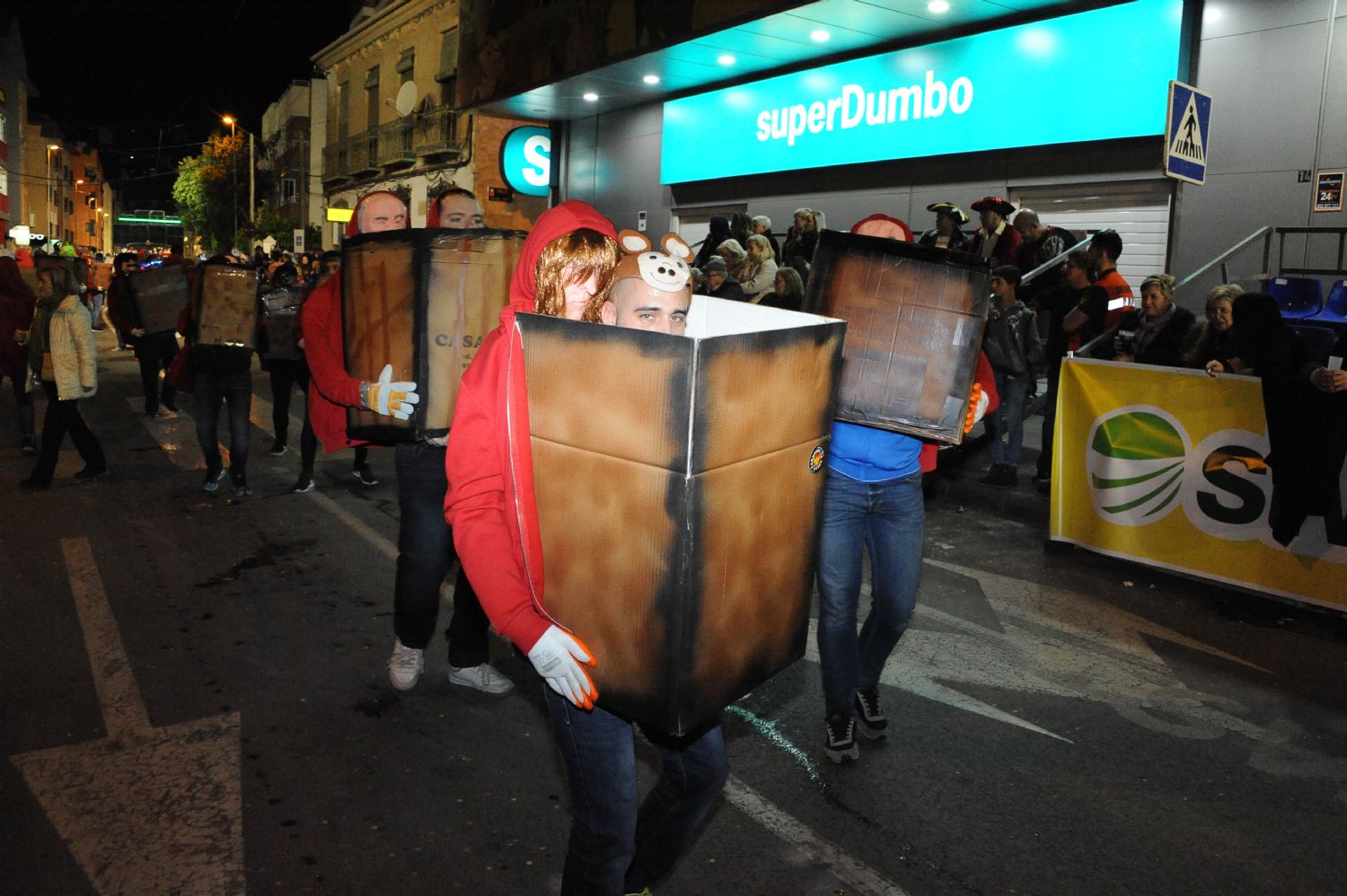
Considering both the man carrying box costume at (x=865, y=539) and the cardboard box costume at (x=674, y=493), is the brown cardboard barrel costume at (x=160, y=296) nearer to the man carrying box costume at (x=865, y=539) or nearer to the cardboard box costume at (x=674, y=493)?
the man carrying box costume at (x=865, y=539)

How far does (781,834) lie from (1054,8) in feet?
38.8

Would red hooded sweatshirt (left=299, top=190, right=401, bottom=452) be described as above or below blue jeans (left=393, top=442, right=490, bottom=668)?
above

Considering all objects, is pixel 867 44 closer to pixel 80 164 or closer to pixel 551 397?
pixel 551 397

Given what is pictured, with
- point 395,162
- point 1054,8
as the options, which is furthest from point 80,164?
point 1054,8

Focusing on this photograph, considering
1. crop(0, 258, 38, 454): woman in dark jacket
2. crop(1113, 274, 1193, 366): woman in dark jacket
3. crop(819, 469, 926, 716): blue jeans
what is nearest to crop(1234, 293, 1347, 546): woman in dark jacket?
crop(1113, 274, 1193, 366): woman in dark jacket

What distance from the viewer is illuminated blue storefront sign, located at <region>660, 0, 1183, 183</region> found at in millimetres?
11555

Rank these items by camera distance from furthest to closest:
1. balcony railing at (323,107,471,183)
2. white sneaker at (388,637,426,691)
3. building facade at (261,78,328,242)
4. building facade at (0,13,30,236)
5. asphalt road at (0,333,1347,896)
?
building facade at (0,13,30,236)
building facade at (261,78,328,242)
balcony railing at (323,107,471,183)
white sneaker at (388,637,426,691)
asphalt road at (0,333,1347,896)

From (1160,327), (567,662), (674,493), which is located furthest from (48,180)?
(674,493)

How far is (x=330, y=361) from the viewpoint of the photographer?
165 inches

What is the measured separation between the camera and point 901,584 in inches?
154

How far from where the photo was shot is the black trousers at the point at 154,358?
12.4m

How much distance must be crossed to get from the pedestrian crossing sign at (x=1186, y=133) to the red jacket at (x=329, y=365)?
6.81m

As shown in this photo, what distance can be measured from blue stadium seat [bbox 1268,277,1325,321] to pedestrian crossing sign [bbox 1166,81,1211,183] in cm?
183

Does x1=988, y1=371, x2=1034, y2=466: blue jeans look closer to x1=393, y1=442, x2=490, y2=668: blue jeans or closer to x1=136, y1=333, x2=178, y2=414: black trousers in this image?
x1=393, y1=442, x2=490, y2=668: blue jeans
